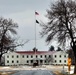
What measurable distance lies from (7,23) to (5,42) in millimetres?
12146

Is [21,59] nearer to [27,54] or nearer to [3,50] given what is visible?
[27,54]

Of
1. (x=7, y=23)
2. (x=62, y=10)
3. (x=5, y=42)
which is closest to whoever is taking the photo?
(x=62, y=10)

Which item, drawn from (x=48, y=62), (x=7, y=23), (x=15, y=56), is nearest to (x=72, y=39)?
(x=7, y=23)

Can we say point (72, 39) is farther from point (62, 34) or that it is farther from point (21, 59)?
point (21, 59)

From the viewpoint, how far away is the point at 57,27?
1934 inches

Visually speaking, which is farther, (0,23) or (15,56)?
(15,56)

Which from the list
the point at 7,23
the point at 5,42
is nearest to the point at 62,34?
the point at 5,42

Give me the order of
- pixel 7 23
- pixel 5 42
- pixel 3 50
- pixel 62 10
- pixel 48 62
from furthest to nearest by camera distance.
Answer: pixel 48 62 → pixel 7 23 → pixel 3 50 → pixel 5 42 → pixel 62 10

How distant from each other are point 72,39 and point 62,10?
457 cm

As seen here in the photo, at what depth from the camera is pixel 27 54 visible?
629 ft

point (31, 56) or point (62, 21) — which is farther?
point (31, 56)

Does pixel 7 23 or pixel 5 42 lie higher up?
pixel 7 23

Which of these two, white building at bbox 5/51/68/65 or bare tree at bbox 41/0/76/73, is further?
white building at bbox 5/51/68/65

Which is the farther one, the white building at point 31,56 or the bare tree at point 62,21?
the white building at point 31,56
